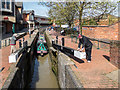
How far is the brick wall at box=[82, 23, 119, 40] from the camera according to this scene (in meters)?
12.8

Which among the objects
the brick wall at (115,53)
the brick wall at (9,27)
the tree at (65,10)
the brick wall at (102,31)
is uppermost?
the tree at (65,10)

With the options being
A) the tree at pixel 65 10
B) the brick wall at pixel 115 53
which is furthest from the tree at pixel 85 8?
the brick wall at pixel 115 53

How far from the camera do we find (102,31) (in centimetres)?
1434

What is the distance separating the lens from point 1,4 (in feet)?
67.8

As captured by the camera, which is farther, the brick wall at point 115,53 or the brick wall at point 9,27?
the brick wall at point 9,27

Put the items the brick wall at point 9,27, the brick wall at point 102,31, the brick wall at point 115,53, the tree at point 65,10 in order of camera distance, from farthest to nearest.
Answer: the brick wall at point 9,27 < the tree at point 65,10 < the brick wall at point 102,31 < the brick wall at point 115,53

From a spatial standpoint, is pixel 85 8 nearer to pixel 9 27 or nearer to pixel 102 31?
pixel 102 31

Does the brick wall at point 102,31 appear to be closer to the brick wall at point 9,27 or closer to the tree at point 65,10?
the tree at point 65,10

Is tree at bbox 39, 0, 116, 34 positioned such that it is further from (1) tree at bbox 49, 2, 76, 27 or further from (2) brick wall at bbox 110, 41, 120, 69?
(2) brick wall at bbox 110, 41, 120, 69

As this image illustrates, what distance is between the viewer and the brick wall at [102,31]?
1281 cm

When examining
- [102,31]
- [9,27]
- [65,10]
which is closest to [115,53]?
[102,31]

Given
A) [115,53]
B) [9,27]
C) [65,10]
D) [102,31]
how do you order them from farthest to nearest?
1. [9,27]
2. [65,10]
3. [102,31]
4. [115,53]

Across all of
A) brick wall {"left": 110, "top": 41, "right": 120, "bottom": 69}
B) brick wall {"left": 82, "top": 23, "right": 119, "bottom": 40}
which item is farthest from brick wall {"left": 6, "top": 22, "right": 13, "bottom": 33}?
A: brick wall {"left": 110, "top": 41, "right": 120, "bottom": 69}

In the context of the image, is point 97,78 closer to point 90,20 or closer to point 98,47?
point 98,47
